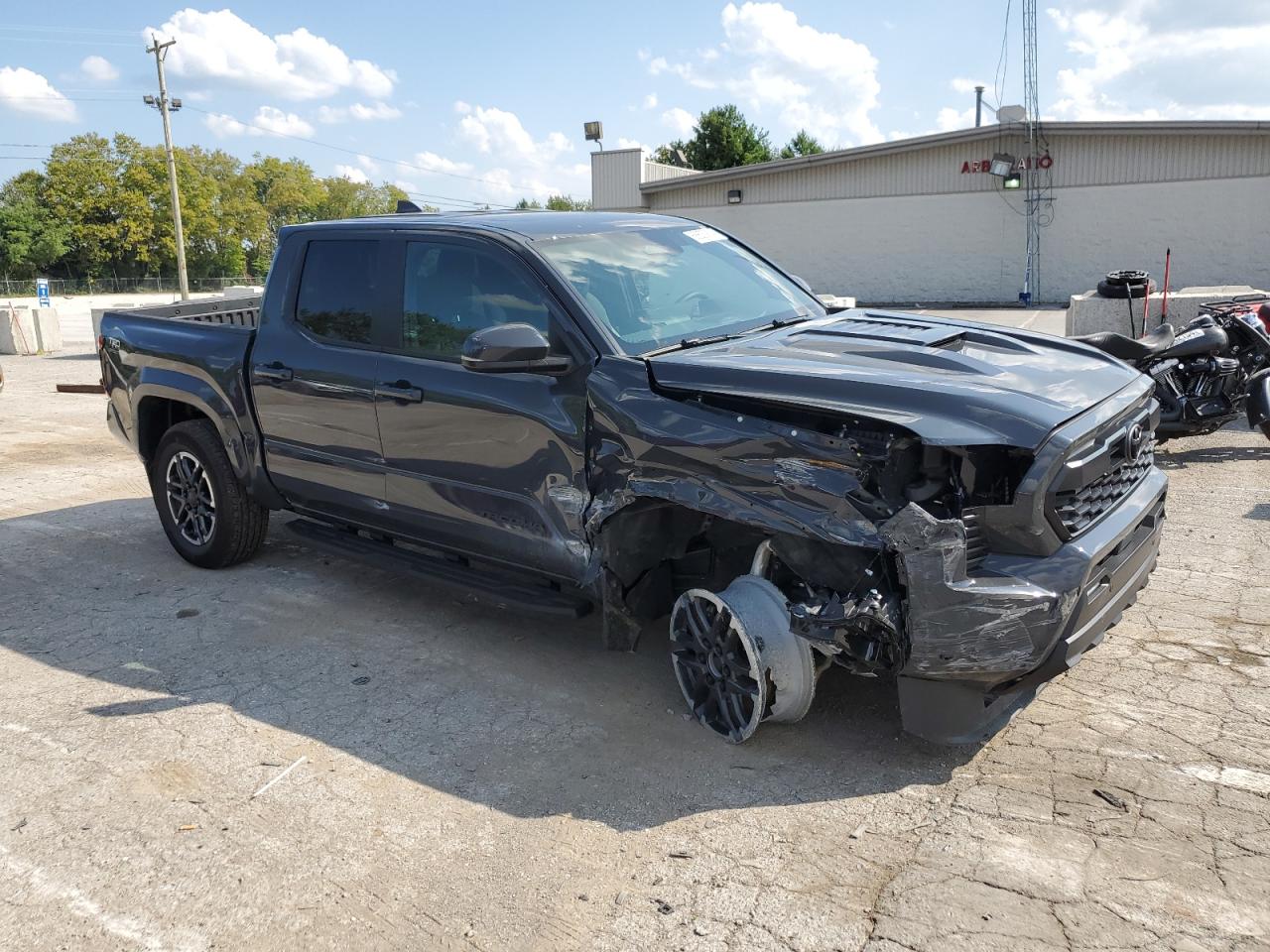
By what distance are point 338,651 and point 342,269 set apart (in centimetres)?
188

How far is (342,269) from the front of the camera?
16.9 ft

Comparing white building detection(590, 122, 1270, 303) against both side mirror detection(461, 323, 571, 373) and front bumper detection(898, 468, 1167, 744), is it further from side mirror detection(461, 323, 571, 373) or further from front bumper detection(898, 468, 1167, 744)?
side mirror detection(461, 323, 571, 373)

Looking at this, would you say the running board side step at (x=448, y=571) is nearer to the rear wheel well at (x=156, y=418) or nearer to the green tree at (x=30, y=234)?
the rear wheel well at (x=156, y=418)

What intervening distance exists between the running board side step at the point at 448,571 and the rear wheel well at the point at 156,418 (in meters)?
1.21

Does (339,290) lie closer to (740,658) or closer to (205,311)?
(205,311)

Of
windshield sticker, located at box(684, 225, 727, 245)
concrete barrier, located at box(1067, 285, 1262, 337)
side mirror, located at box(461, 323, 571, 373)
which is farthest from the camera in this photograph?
concrete barrier, located at box(1067, 285, 1262, 337)

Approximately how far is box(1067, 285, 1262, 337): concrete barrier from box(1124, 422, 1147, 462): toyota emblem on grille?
7.00 meters

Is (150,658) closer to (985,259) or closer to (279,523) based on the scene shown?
(279,523)

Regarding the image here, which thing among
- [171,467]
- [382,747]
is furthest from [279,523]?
[382,747]

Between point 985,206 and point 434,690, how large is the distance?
2673 cm

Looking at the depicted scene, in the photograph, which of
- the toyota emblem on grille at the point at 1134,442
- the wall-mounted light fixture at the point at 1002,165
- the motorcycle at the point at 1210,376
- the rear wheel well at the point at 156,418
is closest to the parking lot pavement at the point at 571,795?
the toyota emblem on grille at the point at 1134,442

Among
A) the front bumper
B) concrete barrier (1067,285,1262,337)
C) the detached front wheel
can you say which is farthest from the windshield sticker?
concrete barrier (1067,285,1262,337)

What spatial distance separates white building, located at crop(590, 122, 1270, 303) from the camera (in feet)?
81.4

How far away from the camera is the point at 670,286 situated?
4629 mm
